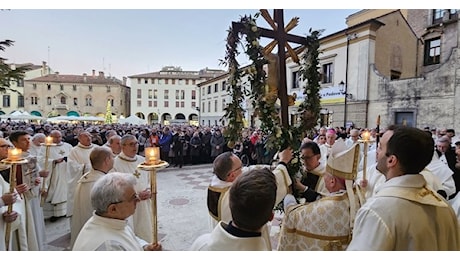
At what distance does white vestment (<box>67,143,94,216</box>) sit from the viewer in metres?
4.61

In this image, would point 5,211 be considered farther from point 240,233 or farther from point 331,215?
point 331,215

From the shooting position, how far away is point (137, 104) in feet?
180

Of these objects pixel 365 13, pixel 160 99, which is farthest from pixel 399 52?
pixel 160 99

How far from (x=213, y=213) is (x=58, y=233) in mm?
3280

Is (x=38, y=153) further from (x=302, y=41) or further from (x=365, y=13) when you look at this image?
(x=365, y=13)

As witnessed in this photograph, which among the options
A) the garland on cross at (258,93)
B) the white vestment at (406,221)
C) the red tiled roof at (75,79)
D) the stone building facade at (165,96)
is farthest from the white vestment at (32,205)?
the red tiled roof at (75,79)

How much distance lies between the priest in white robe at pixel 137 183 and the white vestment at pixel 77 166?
0.98 metres

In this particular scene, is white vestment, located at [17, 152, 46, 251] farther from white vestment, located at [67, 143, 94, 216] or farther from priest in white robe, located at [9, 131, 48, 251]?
white vestment, located at [67, 143, 94, 216]

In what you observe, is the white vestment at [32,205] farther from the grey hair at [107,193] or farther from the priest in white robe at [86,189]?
the grey hair at [107,193]

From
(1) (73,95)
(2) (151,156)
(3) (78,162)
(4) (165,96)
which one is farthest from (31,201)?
(1) (73,95)

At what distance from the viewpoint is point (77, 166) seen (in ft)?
15.5

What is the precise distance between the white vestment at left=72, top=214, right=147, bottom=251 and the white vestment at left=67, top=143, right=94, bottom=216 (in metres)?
3.25

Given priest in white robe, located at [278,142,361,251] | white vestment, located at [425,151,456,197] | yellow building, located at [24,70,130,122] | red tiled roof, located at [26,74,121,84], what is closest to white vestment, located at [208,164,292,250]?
priest in white robe, located at [278,142,361,251]

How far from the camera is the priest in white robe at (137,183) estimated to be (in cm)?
365
